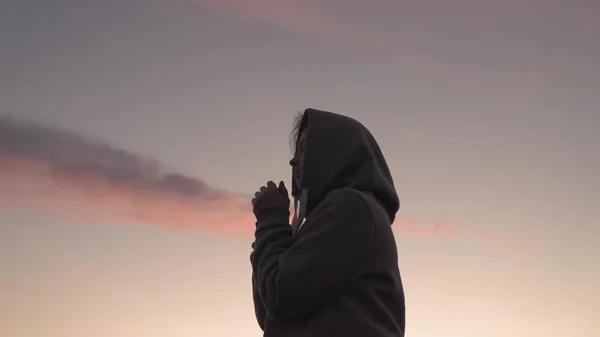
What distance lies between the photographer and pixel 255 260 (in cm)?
461

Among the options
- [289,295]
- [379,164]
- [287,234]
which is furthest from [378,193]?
[289,295]

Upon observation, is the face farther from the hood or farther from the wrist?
the wrist

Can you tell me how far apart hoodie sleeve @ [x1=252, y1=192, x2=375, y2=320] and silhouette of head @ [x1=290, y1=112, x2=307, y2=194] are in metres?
0.40

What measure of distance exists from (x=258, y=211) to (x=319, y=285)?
69cm

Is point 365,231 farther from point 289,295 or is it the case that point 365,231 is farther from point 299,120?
point 299,120

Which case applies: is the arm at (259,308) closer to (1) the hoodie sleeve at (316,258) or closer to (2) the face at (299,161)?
(1) the hoodie sleeve at (316,258)

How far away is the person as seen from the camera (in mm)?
4316

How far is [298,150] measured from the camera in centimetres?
515

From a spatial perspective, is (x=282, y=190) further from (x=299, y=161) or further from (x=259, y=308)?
(x=259, y=308)

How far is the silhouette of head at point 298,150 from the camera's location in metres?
4.89

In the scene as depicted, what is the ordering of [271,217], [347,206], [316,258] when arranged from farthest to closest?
1. [271,217]
2. [347,206]
3. [316,258]

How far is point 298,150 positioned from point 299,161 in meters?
0.16

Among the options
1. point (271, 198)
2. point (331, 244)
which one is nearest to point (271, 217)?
point (271, 198)

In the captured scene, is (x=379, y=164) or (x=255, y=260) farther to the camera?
(x=379, y=164)
